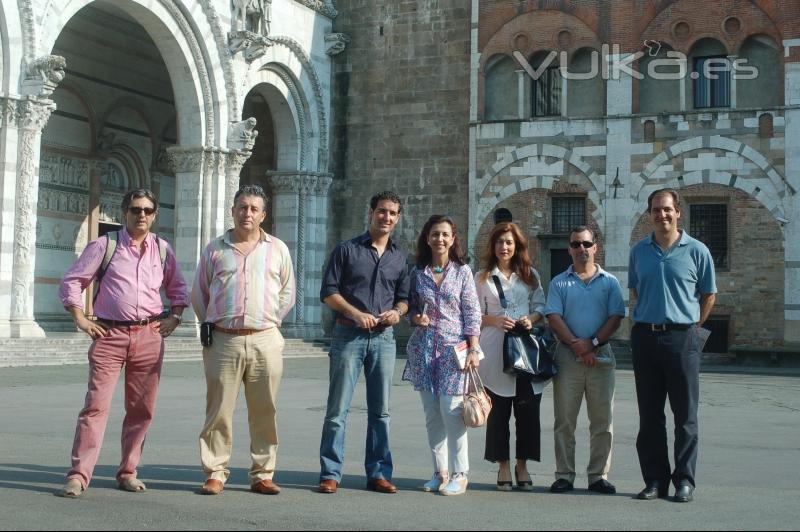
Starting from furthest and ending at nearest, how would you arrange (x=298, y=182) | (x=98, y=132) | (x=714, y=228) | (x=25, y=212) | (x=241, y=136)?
(x=298, y=182), (x=98, y=132), (x=714, y=228), (x=241, y=136), (x=25, y=212)

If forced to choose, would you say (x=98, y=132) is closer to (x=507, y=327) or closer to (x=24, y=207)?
(x=24, y=207)

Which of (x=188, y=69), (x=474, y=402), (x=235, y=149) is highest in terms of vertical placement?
(x=188, y=69)

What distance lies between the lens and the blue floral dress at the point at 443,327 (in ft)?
22.8

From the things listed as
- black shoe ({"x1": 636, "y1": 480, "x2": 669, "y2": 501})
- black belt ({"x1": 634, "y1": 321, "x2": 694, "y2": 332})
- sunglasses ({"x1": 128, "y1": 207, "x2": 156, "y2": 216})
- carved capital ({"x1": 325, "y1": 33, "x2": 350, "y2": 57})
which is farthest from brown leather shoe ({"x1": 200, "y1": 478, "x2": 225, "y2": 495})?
carved capital ({"x1": 325, "y1": 33, "x2": 350, "y2": 57})

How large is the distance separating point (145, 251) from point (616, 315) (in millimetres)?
2951

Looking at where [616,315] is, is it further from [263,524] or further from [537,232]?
[537,232]

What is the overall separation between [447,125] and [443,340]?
18.9m

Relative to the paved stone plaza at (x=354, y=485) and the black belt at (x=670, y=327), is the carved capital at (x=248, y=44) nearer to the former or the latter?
the paved stone plaza at (x=354, y=485)

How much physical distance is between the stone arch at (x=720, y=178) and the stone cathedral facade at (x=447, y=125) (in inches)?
1.6

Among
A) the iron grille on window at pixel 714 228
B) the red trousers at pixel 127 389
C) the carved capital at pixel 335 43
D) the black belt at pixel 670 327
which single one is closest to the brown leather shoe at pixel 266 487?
the red trousers at pixel 127 389

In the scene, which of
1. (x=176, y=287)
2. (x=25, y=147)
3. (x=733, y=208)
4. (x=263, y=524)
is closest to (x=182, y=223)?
(x=25, y=147)

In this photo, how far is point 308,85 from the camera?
25531 mm

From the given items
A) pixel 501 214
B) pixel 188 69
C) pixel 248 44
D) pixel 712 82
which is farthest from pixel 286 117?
pixel 712 82

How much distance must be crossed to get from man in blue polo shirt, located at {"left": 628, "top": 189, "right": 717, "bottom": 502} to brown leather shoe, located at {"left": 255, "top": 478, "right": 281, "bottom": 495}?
7.01 feet
